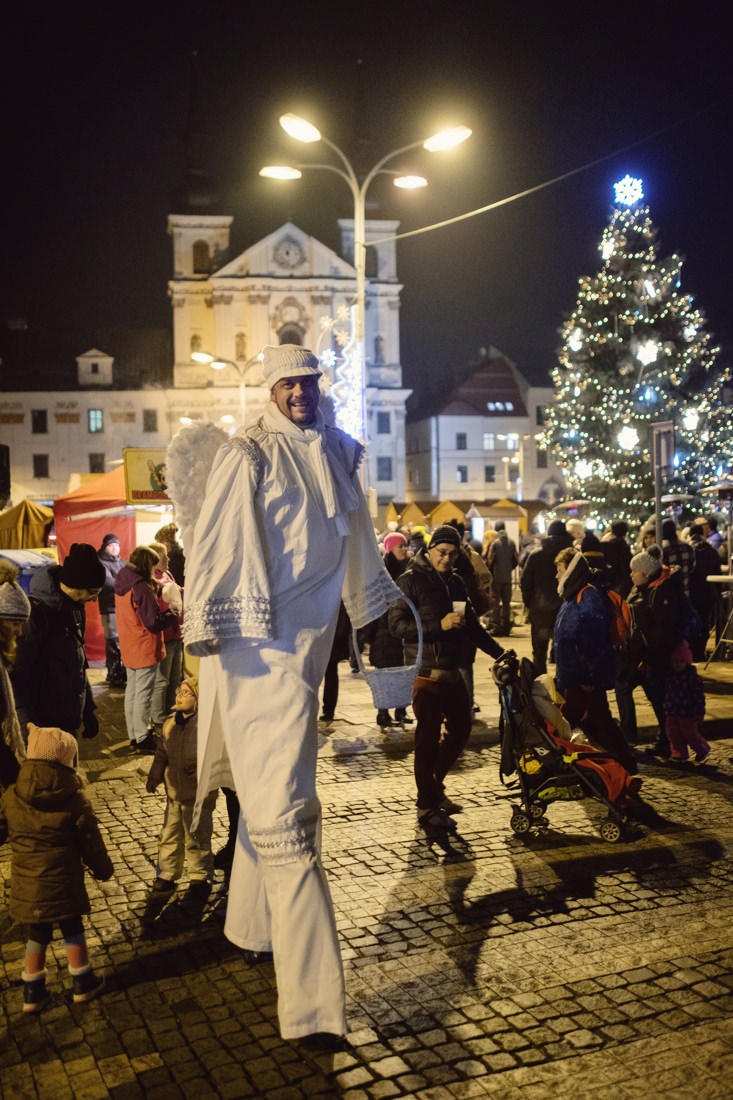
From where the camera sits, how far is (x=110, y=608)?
15.3 m

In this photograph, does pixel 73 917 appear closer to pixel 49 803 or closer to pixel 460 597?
pixel 49 803

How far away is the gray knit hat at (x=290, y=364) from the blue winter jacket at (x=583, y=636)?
3.81 meters

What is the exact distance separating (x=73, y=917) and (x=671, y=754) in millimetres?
5879

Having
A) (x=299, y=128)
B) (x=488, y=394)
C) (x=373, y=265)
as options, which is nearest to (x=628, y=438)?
(x=299, y=128)

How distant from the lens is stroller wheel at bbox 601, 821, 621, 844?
664 centimetres

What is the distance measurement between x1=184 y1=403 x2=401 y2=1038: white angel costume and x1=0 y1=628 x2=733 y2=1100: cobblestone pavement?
1.17 feet

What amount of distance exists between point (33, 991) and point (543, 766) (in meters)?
3.46

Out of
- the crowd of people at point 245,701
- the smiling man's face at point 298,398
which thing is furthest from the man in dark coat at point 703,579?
the smiling man's face at point 298,398

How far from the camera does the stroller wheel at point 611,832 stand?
6.64 meters

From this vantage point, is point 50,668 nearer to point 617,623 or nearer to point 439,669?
point 439,669

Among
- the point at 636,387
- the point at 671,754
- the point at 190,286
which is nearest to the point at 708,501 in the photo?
the point at 636,387

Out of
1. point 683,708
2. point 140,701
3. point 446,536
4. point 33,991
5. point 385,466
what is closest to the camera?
point 33,991

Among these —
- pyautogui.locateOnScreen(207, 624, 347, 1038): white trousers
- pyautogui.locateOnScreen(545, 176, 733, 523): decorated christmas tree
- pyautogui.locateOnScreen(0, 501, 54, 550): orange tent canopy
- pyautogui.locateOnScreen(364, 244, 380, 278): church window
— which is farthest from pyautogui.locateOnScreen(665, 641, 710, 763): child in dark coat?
pyautogui.locateOnScreen(364, 244, 380, 278): church window

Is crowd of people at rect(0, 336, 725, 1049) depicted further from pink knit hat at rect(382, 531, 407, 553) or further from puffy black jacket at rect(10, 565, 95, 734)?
pink knit hat at rect(382, 531, 407, 553)
